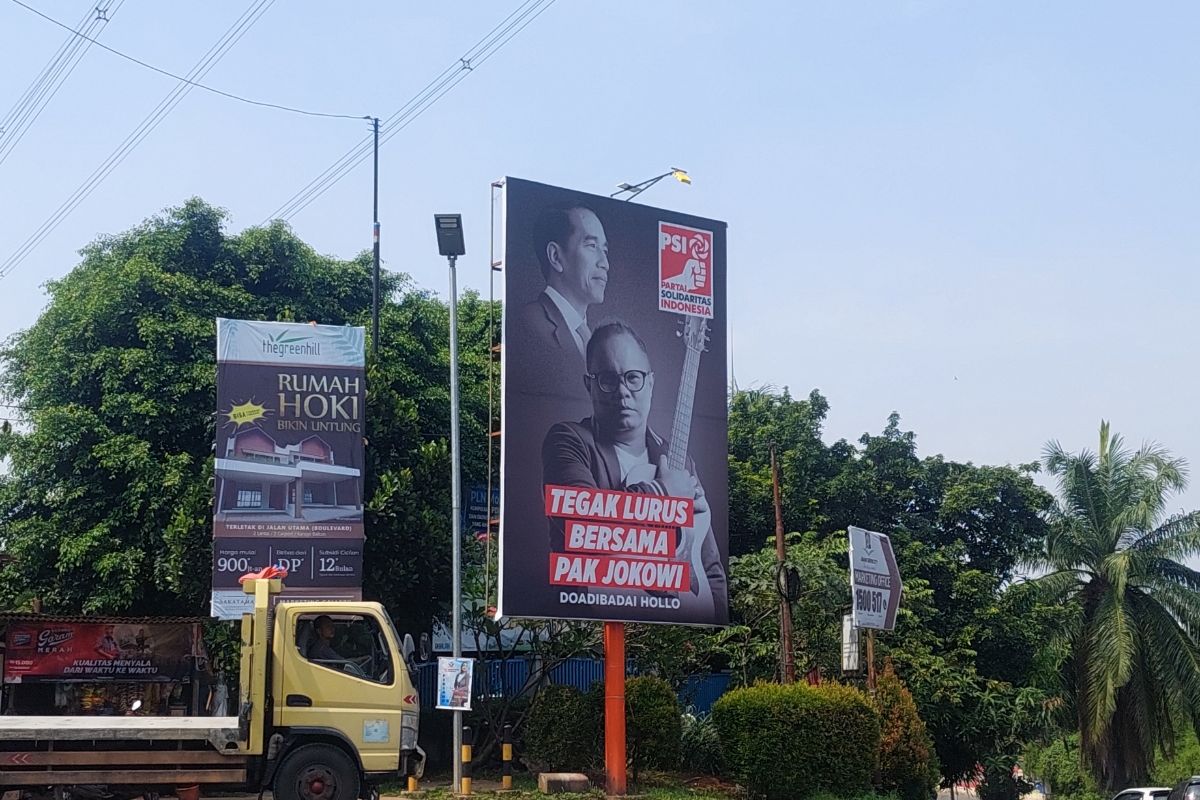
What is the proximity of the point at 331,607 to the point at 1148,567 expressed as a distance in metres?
30.5

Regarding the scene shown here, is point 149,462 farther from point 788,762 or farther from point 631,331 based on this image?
point 788,762

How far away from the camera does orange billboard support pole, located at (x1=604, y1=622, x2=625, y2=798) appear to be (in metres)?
19.9

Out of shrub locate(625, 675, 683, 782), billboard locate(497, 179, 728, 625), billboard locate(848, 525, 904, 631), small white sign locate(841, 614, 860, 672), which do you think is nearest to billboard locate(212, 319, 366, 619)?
billboard locate(497, 179, 728, 625)

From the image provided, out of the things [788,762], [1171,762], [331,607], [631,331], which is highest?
[631,331]

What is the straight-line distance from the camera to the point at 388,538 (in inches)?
976

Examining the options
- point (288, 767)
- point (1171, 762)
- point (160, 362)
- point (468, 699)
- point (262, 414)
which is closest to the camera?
point (288, 767)

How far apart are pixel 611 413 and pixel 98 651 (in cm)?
942

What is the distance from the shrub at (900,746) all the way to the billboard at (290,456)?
1002 centimetres

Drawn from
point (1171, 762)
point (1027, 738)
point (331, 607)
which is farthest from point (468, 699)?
point (1171, 762)

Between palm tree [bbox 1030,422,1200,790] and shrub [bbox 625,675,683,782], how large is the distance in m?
19.2

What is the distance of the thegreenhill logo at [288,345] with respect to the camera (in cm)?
2262

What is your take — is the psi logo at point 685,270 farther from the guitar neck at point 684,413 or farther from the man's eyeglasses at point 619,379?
the man's eyeglasses at point 619,379

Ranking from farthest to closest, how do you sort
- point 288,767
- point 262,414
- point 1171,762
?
point 1171,762
point 262,414
point 288,767

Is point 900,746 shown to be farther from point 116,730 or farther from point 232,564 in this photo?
point 116,730
